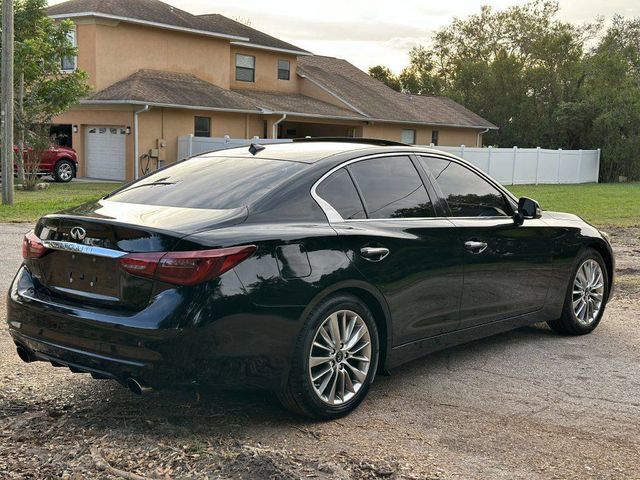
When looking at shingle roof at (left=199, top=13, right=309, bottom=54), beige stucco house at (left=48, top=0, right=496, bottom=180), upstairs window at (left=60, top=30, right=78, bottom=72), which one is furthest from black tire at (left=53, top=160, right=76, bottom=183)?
shingle roof at (left=199, top=13, right=309, bottom=54)

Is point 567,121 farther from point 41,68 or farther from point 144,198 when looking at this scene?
point 144,198

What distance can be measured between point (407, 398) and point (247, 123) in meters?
28.6

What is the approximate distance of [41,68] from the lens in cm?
2348

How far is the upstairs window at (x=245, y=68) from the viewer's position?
117ft

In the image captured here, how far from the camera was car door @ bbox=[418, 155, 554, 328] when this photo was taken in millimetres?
5621

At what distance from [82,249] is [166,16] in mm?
29398

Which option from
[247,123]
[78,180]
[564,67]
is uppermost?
[564,67]

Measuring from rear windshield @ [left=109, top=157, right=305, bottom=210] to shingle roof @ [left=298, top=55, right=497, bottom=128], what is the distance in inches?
1238

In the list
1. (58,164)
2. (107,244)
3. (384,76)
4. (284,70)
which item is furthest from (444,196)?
(384,76)

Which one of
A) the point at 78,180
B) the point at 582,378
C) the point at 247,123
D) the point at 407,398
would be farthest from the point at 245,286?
the point at 247,123

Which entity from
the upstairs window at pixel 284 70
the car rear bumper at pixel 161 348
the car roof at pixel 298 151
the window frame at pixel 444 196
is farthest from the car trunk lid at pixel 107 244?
the upstairs window at pixel 284 70

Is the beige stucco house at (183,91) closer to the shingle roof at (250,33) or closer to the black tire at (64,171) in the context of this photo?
the shingle roof at (250,33)

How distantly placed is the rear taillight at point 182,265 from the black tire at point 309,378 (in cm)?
63

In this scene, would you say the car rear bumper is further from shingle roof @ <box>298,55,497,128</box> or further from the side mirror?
shingle roof @ <box>298,55,497,128</box>
